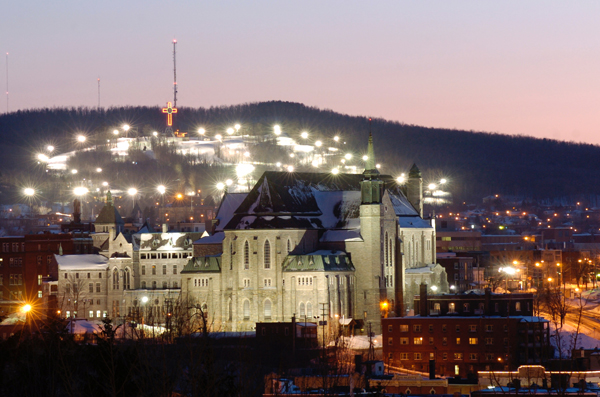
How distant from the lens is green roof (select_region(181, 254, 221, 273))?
126 metres

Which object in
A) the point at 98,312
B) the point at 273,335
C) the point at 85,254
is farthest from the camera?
the point at 85,254

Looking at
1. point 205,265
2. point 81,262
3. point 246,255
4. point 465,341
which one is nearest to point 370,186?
point 246,255

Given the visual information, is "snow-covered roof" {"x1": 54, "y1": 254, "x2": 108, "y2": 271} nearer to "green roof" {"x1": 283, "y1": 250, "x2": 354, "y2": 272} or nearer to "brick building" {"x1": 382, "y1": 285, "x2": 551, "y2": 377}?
"green roof" {"x1": 283, "y1": 250, "x2": 354, "y2": 272}

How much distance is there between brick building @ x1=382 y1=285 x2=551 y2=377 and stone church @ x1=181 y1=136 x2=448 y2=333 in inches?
389

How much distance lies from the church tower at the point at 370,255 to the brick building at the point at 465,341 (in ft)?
36.9

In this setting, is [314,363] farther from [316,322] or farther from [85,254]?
[85,254]

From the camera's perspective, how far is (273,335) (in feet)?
366

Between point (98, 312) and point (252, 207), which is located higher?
point (252, 207)

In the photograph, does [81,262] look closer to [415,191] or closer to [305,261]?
[305,261]

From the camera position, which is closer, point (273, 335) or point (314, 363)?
point (314, 363)

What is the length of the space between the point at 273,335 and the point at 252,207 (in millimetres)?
18876

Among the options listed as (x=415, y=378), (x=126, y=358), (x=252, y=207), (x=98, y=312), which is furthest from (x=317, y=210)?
(x=126, y=358)

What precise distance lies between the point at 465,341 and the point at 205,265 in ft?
104

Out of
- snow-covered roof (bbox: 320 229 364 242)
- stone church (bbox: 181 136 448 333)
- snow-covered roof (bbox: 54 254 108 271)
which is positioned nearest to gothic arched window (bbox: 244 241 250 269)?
stone church (bbox: 181 136 448 333)
